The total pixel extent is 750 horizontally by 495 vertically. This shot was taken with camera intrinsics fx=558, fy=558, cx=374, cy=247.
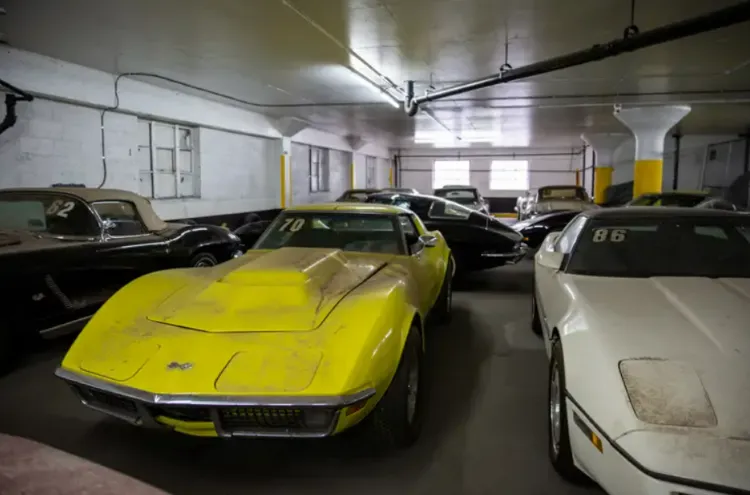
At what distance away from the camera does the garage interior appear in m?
3.18

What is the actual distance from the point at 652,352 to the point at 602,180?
24992 mm

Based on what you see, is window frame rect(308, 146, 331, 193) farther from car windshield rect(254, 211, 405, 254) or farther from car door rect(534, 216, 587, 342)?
car door rect(534, 216, 587, 342)

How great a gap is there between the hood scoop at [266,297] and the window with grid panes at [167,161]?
8375 millimetres

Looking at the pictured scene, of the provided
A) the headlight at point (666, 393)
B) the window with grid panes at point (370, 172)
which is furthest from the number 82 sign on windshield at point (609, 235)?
the window with grid panes at point (370, 172)

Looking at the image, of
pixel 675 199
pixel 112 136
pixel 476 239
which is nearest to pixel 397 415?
pixel 476 239

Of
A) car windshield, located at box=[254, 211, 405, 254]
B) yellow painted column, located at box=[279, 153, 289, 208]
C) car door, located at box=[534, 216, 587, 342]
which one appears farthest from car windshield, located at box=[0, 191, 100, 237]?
yellow painted column, located at box=[279, 153, 289, 208]

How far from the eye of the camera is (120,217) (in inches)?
240

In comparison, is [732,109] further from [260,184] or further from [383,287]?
[383,287]

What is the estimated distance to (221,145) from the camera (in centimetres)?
1402

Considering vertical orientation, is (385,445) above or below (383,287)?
below

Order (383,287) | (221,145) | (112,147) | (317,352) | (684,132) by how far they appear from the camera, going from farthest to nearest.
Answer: (684,132), (221,145), (112,147), (383,287), (317,352)

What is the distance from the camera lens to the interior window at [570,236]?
4160mm

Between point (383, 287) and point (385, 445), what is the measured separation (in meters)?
0.93

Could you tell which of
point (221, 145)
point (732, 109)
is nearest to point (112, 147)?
point (221, 145)
